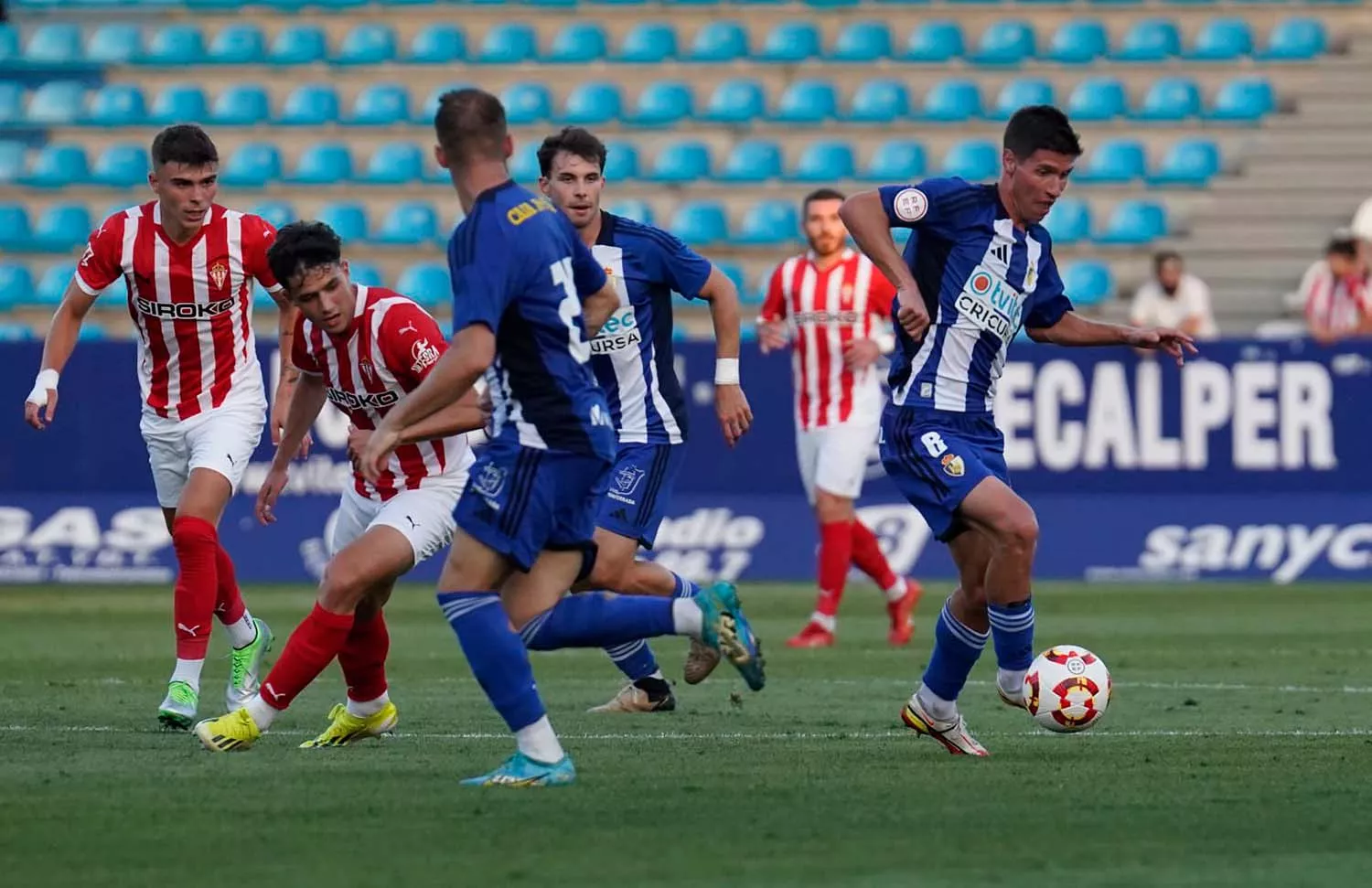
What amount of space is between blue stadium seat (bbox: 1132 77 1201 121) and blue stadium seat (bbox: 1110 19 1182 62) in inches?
17.6

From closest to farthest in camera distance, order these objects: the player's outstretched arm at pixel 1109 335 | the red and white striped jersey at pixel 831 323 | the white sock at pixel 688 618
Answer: the white sock at pixel 688 618 < the player's outstretched arm at pixel 1109 335 < the red and white striped jersey at pixel 831 323

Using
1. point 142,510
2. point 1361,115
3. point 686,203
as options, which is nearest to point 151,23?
point 686,203

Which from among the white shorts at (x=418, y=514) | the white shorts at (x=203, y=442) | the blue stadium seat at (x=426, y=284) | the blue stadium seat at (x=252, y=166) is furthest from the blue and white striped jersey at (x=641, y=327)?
the blue stadium seat at (x=252, y=166)

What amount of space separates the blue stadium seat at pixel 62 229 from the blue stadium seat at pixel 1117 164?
30.7 ft

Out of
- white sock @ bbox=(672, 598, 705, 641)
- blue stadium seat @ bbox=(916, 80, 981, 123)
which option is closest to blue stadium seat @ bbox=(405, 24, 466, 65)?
blue stadium seat @ bbox=(916, 80, 981, 123)

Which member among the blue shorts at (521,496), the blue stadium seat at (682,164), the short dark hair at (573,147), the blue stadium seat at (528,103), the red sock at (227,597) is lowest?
the red sock at (227,597)

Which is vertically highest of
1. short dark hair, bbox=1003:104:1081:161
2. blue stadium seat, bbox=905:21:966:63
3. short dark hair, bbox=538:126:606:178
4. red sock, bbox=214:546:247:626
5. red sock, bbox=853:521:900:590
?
blue stadium seat, bbox=905:21:966:63

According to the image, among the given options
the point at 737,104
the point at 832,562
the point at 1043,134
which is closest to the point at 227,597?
the point at 1043,134

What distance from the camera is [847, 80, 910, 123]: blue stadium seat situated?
72.7ft

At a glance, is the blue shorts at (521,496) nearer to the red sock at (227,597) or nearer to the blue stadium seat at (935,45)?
the red sock at (227,597)

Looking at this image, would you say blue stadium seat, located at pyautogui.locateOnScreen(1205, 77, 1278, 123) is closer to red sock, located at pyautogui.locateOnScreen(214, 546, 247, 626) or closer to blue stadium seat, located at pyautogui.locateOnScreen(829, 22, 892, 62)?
blue stadium seat, located at pyautogui.locateOnScreen(829, 22, 892, 62)

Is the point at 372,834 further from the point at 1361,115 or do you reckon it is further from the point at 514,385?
the point at 1361,115

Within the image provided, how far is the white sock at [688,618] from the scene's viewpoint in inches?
283

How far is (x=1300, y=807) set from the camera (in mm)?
6344
